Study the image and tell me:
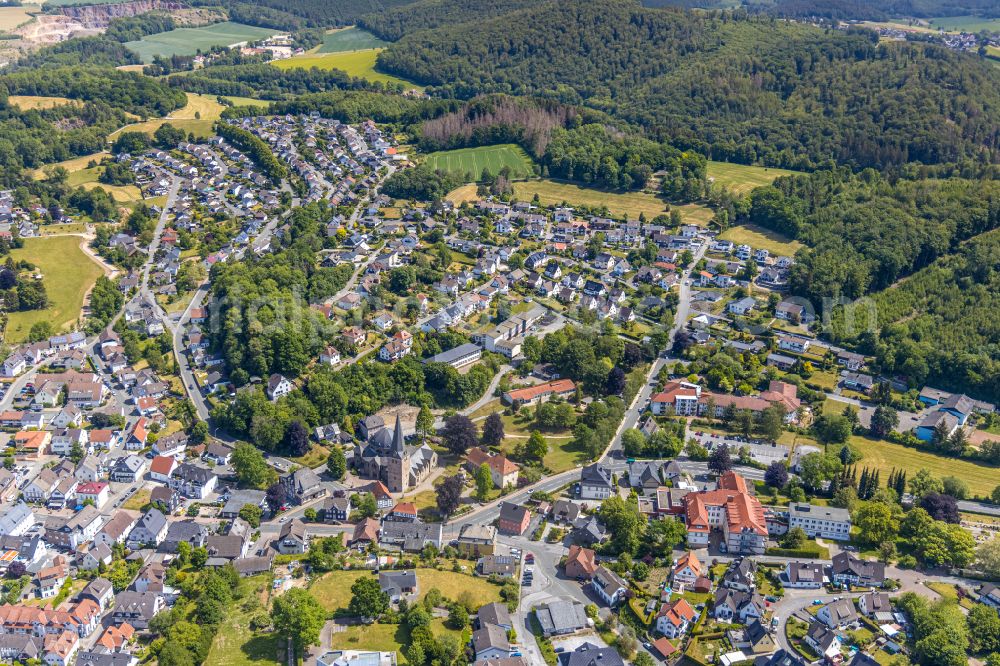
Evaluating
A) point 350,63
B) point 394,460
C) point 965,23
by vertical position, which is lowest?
point 394,460

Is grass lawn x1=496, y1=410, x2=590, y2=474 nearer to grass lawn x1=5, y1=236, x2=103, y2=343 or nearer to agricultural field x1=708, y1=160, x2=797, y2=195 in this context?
grass lawn x1=5, y1=236, x2=103, y2=343

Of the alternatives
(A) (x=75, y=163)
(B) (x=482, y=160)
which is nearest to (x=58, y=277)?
(A) (x=75, y=163)

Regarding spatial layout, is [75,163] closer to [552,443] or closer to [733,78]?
[552,443]

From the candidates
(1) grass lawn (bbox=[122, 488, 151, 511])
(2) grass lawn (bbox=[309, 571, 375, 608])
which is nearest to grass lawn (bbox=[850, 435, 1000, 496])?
(2) grass lawn (bbox=[309, 571, 375, 608])

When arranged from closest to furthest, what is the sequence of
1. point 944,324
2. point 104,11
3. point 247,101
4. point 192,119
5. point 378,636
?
point 378,636
point 944,324
point 192,119
point 247,101
point 104,11

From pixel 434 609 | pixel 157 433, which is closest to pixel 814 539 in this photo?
pixel 434 609

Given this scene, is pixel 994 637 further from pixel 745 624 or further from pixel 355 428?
pixel 355 428

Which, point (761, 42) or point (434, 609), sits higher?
point (761, 42)
